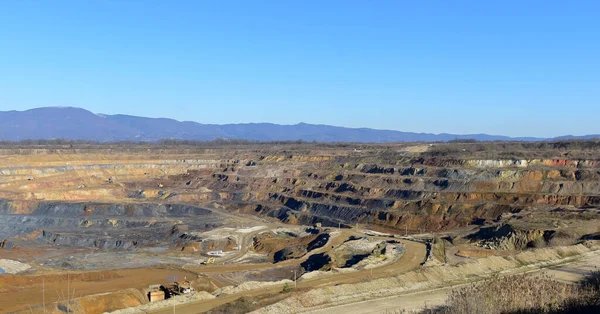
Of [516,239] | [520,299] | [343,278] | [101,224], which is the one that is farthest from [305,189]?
[520,299]

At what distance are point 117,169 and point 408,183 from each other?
247 feet

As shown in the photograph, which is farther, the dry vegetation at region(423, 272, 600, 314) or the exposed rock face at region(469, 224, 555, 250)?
the exposed rock face at region(469, 224, 555, 250)

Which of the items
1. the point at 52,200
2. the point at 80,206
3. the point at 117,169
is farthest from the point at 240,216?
the point at 117,169

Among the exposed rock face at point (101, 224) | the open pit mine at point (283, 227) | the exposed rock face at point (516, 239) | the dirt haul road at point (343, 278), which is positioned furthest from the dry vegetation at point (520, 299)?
the exposed rock face at point (101, 224)

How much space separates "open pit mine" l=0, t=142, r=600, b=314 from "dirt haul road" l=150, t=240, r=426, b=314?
21 cm

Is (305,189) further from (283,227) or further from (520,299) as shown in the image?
(520,299)

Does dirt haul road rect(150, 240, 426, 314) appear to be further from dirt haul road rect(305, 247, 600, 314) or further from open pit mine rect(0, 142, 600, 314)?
dirt haul road rect(305, 247, 600, 314)

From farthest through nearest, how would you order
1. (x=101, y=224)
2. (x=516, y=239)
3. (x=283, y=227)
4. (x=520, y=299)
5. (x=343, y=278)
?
(x=101, y=224) < (x=283, y=227) < (x=516, y=239) < (x=343, y=278) < (x=520, y=299)

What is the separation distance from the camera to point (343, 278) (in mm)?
50625

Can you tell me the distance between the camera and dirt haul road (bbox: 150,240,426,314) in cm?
4181

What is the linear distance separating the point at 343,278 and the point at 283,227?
4121 centimetres

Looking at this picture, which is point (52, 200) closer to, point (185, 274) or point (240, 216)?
point (240, 216)

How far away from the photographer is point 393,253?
6216 cm

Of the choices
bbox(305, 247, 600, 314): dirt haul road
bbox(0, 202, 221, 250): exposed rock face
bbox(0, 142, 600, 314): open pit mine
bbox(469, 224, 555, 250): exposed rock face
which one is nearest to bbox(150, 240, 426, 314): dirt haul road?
bbox(0, 142, 600, 314): open pit mine
